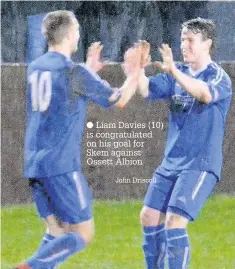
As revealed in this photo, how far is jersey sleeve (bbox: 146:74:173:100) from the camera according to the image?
522cm

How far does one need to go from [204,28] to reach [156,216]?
107 cm

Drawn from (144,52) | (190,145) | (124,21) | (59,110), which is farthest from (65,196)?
(124,21)

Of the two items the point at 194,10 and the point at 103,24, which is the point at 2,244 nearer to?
the point at 103,24

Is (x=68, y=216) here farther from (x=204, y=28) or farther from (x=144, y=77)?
(x=204, y=28)

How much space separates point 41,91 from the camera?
5.19 meters

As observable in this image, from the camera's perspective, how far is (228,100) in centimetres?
520

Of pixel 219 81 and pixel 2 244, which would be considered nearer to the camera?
pixel 219 81

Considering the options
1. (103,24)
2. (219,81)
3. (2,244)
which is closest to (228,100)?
(219,81)

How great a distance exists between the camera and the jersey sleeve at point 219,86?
5.02m

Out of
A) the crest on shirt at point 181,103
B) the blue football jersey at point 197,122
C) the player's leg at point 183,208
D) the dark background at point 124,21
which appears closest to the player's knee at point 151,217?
the player's leg at point 183,208

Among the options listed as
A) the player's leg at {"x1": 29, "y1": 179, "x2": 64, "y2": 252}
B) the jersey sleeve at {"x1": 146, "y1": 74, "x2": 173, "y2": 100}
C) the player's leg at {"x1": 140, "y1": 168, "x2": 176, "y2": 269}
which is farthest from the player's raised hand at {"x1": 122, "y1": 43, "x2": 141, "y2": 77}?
the player's leg at {"x1": 29, "y1": 179, "x2": 64, "y2": 252}

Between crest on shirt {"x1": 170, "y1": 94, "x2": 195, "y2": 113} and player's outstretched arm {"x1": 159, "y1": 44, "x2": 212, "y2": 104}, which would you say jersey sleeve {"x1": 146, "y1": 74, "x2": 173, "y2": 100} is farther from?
player's outstretched arm {"x1": 159, "y1": 44, "x2": 212, "y2": 104}

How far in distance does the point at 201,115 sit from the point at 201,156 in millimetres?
219

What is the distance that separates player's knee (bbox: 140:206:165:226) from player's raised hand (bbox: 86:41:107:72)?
831 millimetres
